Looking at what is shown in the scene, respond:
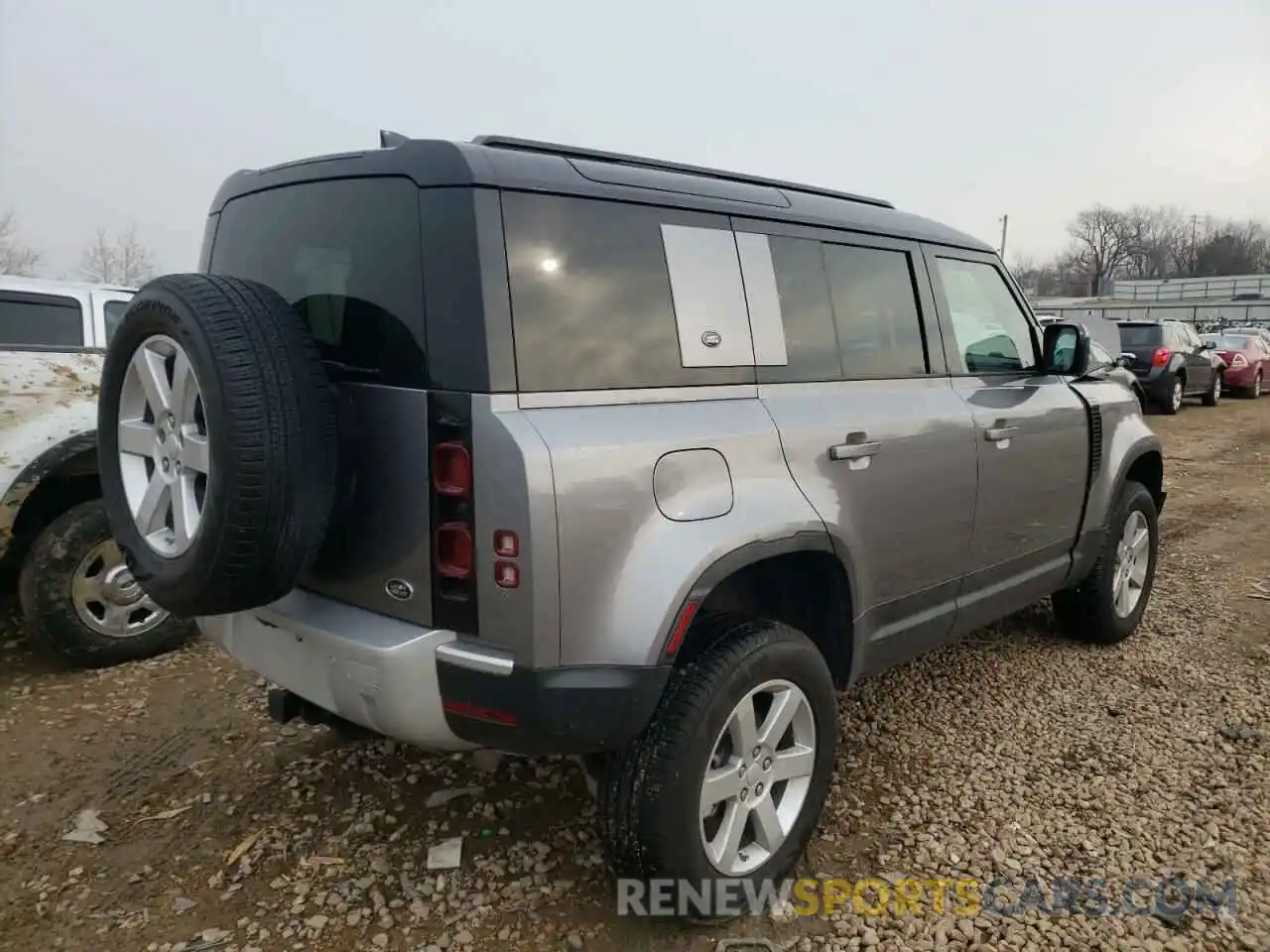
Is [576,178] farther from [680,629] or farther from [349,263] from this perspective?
[680,629]

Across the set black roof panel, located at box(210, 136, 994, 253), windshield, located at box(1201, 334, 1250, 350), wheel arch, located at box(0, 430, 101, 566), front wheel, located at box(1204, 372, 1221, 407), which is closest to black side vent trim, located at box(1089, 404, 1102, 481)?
black roof panel, located at box(210, 136, 994, 253)

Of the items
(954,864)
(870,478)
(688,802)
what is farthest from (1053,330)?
(688,802)

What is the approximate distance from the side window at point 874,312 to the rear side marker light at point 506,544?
4.61 feet

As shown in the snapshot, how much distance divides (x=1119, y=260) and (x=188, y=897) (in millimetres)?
113547

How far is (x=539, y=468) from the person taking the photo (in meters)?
1.94

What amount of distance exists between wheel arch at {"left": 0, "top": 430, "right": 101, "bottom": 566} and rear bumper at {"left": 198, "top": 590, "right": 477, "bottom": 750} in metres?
1.88

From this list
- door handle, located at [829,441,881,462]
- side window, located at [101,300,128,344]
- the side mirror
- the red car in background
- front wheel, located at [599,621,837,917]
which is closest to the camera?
front wheel, located at [599,621,837,917]

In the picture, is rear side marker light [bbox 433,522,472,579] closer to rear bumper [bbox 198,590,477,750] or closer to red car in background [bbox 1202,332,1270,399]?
rear bumper [bbox 198,590,477,750]

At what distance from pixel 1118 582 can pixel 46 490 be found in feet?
16.9

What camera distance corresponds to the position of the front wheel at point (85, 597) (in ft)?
12.5

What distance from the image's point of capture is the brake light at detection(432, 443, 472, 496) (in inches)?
78.7

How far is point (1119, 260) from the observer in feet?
321

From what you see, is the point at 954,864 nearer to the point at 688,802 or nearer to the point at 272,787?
the point at 688,802

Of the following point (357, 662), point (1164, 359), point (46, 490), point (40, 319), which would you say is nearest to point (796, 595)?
point (357, 662)
